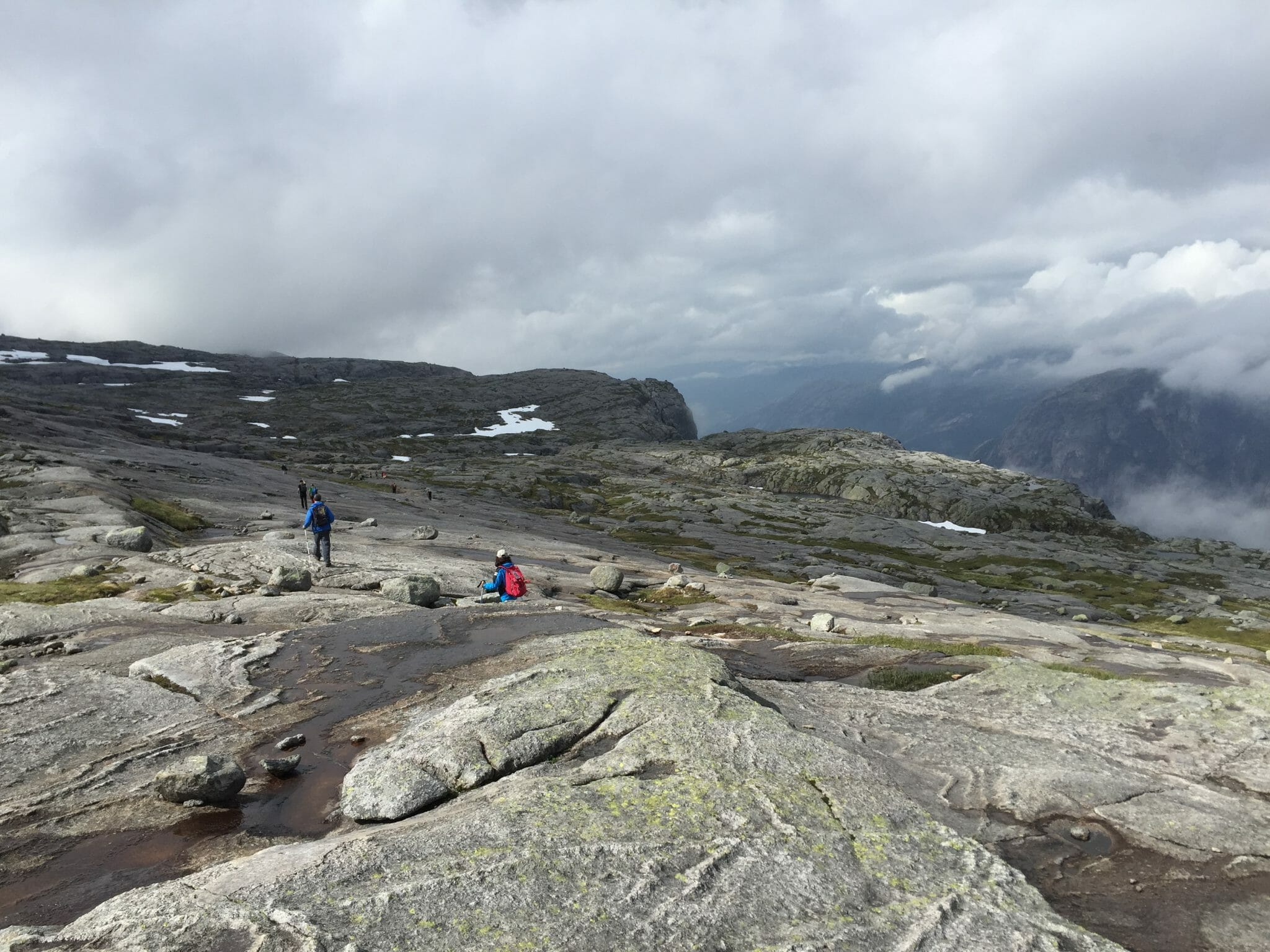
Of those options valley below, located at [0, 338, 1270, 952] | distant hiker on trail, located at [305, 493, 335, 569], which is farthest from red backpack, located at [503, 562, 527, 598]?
distant hiker on trail, located at [305, 493, 335, 569]

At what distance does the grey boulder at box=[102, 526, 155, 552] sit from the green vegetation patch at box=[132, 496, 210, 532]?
504 inches

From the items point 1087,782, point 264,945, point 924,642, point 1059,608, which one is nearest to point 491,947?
point 264,945

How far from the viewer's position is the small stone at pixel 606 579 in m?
53.0

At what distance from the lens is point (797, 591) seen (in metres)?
63.1

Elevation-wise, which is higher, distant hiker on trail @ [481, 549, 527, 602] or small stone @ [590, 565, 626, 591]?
distant hiker on trail @ [481, 549, 527, 602]

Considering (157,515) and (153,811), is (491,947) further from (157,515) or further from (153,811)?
(157,515)

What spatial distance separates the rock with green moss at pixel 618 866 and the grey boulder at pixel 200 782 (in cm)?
270

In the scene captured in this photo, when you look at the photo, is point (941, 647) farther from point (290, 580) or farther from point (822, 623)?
point (290, 580)

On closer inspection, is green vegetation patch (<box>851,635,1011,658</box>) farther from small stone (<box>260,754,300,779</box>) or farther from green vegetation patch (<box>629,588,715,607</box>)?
small stone (<box>260,754,300,779</box>)

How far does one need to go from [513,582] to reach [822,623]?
19.0m

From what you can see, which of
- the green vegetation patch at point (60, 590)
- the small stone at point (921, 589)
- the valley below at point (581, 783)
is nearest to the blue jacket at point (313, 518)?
the valley below at point (581, 783)

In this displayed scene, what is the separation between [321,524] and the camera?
140 feet

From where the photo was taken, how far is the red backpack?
3394cm

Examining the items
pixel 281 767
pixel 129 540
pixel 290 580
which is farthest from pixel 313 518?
pixel 281 767
